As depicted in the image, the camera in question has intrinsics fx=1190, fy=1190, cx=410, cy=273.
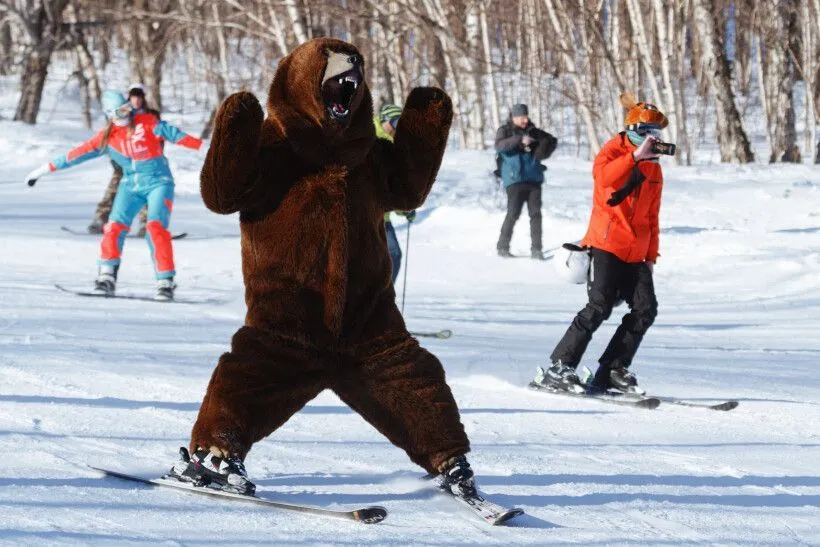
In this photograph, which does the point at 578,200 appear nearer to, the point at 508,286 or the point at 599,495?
the point at 508,286

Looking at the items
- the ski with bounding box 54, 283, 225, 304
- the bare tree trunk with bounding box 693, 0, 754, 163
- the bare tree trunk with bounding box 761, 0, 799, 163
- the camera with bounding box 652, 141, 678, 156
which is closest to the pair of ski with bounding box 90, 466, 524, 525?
the camera with bounding box 652, 141, 678, 156

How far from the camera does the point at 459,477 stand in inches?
145

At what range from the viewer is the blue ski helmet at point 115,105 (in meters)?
8.58

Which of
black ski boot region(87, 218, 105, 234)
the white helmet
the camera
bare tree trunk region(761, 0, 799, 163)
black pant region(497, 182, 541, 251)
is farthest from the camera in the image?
bare tree trunk region(761, 0, 799, 163)

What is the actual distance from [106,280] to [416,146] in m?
5.69

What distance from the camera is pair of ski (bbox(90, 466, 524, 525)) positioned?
11.5 ft

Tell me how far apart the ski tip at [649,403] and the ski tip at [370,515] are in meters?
2.72

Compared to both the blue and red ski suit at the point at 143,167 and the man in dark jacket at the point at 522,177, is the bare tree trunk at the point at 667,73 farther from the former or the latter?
the blue and red ski suit at the point at 143,167

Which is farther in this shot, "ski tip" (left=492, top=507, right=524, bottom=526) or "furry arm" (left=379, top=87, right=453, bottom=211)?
"furry arm" (left=379, top=87, right=453, bottom=211)

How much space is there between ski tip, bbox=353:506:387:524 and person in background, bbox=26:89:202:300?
5374mm

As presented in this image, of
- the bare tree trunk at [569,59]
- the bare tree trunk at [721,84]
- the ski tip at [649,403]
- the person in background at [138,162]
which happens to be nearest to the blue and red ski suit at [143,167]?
the person in background at [138,162]

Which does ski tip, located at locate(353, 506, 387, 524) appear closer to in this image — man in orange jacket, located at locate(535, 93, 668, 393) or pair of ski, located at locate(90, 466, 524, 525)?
pair of ski, located at locate(90, 466, 524, 525)

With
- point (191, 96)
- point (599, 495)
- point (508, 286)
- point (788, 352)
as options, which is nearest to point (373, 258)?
point (599, 495)

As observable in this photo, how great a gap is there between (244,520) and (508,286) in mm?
8115
